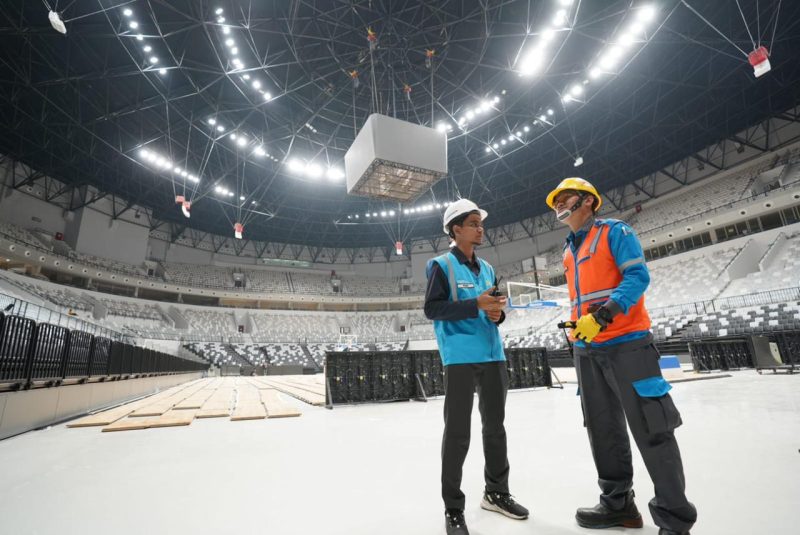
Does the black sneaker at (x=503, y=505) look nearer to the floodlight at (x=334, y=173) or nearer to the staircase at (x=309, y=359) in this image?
the floodlight at (x=334, y=173)

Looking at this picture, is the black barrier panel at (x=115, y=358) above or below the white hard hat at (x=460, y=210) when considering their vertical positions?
below

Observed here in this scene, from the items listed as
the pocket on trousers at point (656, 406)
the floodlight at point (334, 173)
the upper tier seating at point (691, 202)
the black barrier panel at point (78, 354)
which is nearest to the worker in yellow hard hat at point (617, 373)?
the pocket on trousers at point (656, 406)

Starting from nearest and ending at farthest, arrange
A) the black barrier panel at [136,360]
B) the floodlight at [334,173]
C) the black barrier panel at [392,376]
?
the black barrier panel at [392,376]
the black barrier panel at [136,360]
the floodlight at [334,173]

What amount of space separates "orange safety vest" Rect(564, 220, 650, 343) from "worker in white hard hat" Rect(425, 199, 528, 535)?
0.54 meters

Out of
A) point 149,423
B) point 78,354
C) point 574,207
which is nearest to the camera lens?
point 574,207

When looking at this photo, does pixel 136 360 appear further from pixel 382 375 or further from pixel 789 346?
pixel 789 346

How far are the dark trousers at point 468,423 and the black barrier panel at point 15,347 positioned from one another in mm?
5680

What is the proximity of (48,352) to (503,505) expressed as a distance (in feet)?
23.4

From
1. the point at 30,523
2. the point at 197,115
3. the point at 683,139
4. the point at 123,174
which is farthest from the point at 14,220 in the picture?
the point at 683,139

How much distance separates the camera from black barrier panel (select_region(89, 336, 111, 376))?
7350 millimetres

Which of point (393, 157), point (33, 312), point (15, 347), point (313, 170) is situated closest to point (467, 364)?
point (15, 347)

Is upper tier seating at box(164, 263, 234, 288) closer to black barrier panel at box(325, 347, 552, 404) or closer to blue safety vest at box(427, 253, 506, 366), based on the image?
black barrier panel at box(325, 347, 552, 404)

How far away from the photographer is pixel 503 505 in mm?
1895

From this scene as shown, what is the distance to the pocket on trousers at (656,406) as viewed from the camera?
5.29 feet
